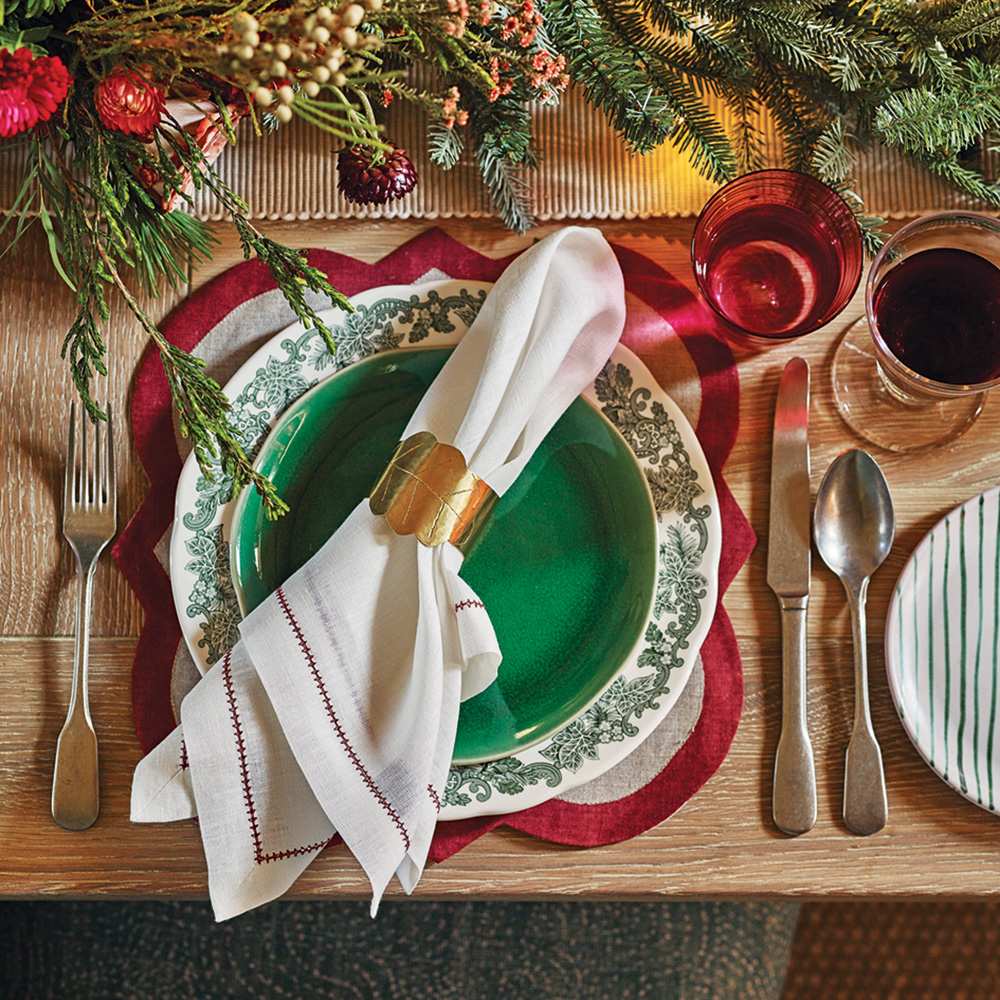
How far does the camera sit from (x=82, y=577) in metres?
0.58

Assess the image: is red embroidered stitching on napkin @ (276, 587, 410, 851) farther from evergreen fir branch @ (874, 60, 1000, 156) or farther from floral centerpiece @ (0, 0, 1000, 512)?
evergreen fir branch @ (874, 60, 1000, 156)

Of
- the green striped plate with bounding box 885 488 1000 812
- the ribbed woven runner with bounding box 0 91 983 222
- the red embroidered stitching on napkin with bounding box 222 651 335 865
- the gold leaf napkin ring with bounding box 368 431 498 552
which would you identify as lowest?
the red embroidered stitching on napkin with bounding box 222 651 335 865

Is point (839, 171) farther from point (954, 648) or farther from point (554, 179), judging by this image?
point (954, 648)

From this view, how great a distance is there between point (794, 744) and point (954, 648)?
0.13m

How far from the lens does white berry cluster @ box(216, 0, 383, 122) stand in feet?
1.17

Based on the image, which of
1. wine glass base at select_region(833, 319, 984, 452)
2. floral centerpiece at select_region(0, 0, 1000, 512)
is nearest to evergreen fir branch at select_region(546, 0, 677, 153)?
floral centerpiece at select_region(0, 0, 1000, 512)

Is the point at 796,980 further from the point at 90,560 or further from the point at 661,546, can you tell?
the point at 90,560

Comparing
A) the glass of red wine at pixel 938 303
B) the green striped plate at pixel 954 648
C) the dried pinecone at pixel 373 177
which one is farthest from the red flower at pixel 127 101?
the green striped plate at pixel 954 648

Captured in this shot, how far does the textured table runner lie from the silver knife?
0.03 m

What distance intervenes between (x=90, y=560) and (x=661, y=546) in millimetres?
403

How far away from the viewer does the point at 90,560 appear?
1.92ft

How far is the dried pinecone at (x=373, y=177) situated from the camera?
0.55m

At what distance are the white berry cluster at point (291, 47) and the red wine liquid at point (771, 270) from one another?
1.06ft

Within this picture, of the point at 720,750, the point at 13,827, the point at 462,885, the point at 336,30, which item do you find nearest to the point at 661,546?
the point at 720,750
